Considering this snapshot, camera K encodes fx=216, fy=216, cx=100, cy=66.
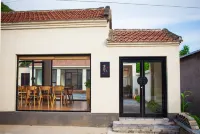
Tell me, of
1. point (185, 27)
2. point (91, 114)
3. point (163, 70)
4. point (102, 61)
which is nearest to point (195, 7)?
point (185, 27)

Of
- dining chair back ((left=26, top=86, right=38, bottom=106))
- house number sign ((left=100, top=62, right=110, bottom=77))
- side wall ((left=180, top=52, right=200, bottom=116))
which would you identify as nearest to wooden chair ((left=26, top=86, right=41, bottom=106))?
dining chair back ((left=26, top=86, right=38, bottom=106))

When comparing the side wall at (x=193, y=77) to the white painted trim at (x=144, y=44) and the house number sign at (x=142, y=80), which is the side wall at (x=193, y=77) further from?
the house number sign at (x=142, y=80)

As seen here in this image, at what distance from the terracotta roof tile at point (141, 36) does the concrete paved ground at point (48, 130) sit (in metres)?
3.57

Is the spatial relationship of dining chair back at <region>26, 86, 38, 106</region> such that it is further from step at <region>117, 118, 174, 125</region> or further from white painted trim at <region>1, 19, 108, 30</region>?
step at <region>117, 118, 174, 125</region>

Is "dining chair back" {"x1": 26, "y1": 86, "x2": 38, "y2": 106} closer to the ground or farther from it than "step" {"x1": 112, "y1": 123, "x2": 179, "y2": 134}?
farther from it

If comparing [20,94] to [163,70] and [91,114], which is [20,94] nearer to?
[91,114]

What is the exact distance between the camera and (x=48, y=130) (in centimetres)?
812

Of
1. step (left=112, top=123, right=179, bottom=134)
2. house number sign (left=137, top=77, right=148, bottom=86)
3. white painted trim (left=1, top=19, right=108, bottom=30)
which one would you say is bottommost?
step (left=112, top=123, right=179, bottom=134)

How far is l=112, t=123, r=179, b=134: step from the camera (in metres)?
7.96

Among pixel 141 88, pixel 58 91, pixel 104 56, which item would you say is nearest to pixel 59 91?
pixel 58 91

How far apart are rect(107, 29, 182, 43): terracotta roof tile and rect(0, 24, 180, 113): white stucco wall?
329mm

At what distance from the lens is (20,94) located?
10.7 metres

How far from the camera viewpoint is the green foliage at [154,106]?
8906 millimetres

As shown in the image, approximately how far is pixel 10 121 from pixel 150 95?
Result: 5.95 m
